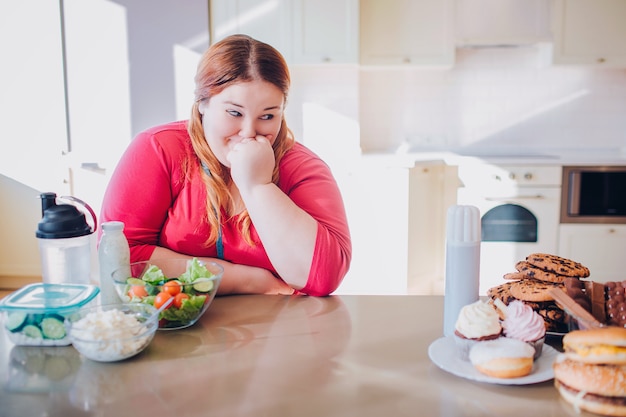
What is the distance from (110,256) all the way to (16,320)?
0.61ft

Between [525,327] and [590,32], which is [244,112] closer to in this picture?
[525,327]

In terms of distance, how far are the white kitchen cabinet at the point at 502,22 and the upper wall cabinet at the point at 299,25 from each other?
0.69m

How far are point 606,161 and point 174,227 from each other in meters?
2.74

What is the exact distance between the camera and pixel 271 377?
83 cm

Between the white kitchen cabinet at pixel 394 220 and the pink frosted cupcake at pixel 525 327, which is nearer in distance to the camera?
the pink frosted cupcake at pixel 525 327

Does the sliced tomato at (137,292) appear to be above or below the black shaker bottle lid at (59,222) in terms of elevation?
below

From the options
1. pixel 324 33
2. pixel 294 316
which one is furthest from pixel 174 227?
pixel 324 33

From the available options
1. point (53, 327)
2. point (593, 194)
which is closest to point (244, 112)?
point (53, 327)

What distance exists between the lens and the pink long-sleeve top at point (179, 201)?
1345mm

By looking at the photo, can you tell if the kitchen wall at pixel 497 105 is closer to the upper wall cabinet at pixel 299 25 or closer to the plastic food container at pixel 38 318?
the upper wall cabinet at pixel 299 25

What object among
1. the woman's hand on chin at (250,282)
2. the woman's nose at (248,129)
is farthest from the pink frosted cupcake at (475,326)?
the woman's nose at (248,129)

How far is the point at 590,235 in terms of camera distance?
3340mm

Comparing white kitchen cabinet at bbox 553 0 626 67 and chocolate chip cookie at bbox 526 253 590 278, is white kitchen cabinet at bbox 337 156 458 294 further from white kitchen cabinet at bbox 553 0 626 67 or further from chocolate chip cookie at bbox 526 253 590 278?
chocolate chip cookie at bbox 526 253 590 278

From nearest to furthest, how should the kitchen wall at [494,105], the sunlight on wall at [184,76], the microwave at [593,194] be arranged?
the microwave at [593,194] → the sunlight on wall at [184,76] → the kitchen wall at [494,105]
